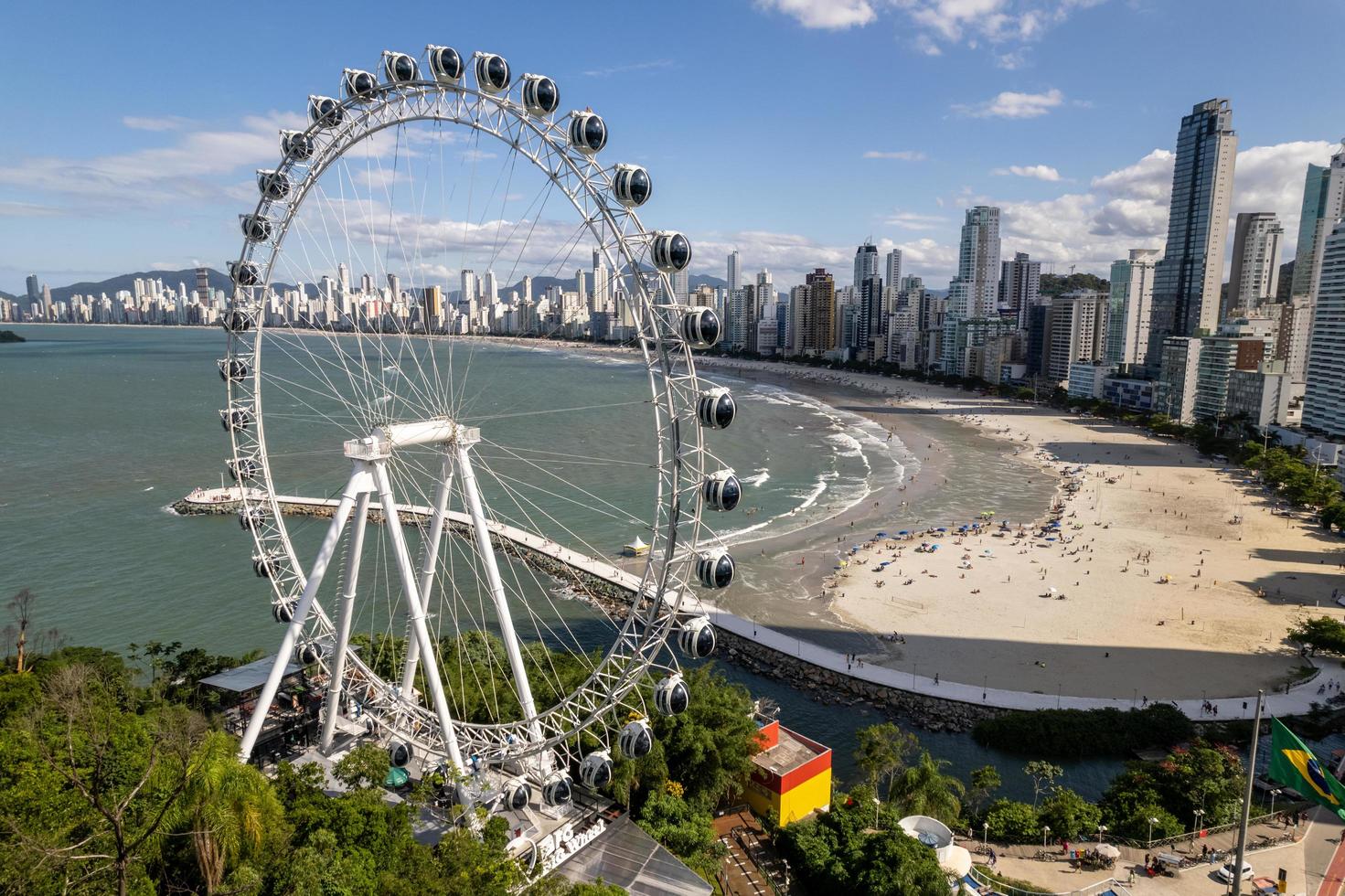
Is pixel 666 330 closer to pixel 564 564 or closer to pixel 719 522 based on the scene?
pixel 564 564

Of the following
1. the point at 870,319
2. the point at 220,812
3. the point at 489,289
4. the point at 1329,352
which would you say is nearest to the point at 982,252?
the point at 870,319

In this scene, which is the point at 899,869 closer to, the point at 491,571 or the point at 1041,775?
the point at 491,571

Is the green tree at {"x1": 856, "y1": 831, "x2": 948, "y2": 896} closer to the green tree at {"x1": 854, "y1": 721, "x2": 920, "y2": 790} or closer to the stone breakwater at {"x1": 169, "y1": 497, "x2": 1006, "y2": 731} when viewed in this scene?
the green tree at {"x1": 854, "y1": 721, "x2": 920, "y2": 790}

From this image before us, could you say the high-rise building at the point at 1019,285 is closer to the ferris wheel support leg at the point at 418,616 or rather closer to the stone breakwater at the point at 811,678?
the stone breakwater at the point at 811,678

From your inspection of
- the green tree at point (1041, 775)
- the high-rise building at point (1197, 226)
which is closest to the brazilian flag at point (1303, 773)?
the green tree at point (1041, 775)

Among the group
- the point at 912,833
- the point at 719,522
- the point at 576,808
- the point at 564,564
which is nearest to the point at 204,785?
the point at 576,808

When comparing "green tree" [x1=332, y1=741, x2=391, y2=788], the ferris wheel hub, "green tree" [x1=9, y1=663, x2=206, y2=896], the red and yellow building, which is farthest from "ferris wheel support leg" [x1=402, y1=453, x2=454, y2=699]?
the red and yellow building
